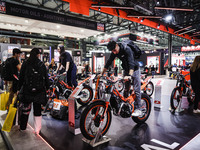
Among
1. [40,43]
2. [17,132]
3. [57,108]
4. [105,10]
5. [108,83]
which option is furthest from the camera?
[40,43]

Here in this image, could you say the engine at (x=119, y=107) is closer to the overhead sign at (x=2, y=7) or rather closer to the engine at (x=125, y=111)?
the engine at (x=125, y=111)

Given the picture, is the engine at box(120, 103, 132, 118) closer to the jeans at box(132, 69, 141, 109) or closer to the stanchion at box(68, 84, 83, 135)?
the jeans at box(132, 69, 141, 109)

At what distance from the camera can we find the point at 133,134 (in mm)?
2637

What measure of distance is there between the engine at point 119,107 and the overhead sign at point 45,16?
5.82 meters

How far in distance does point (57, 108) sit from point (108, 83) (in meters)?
1.64

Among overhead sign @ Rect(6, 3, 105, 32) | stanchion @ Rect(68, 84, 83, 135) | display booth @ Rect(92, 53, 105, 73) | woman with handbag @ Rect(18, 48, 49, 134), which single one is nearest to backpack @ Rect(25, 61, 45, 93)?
woman with handbag @ Rect(18, 48, 49, 134)

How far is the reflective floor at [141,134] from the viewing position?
7.37ft

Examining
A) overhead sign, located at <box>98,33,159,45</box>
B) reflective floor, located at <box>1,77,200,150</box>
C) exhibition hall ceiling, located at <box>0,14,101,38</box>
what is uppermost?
overhead sign, located at <box>98,33,159,45</box>

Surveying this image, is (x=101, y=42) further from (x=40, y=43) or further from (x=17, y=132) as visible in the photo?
(x=17, y=132)

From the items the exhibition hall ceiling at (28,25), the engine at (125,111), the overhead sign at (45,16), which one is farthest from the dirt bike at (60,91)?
the exhibition hall ceiling at (28,25)

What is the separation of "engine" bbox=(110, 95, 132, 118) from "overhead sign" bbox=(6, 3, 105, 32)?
229 inches

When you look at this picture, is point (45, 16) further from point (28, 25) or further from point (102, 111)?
point (102, 111)

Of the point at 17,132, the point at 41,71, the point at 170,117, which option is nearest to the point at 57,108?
the point at 17,132

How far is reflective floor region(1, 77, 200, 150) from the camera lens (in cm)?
225
